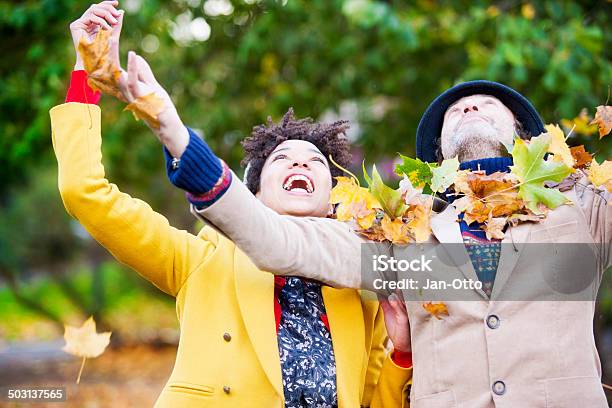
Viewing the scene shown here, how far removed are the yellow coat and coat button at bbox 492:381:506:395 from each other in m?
0.36

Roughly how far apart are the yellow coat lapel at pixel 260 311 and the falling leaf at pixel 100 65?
2.42 ft

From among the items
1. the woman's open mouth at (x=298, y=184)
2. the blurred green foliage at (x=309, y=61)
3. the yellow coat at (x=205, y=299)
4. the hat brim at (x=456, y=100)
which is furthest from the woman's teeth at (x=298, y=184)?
the blurred green foliage at (x=309, y=61)

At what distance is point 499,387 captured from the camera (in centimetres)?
246

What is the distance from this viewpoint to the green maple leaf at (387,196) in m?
2.62

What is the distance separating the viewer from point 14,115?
6305 mm

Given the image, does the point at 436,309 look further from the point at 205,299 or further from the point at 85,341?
the point at 85,341

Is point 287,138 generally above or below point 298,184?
above

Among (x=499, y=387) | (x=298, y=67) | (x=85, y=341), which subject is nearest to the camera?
(x=499, y=387)

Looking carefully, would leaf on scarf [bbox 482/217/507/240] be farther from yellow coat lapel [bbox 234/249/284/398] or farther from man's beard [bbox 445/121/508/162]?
yellow coat lapel [bbox 234/249/284/398]

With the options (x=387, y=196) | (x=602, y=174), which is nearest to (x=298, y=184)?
(x=387, y=196)

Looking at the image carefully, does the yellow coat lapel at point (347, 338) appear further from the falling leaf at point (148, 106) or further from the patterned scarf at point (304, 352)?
the falling leaf at point (148, 106)

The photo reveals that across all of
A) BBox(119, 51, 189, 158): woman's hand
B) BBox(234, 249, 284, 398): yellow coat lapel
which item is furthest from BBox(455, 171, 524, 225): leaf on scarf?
BBox(119, 51, 189, 158): woman's hand

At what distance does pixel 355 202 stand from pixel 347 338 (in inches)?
17.9

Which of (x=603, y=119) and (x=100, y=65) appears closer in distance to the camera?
(x=100, y=65)
